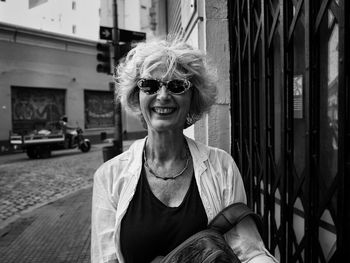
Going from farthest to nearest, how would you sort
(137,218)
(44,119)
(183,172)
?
(44,119), (183,172), (137,218)

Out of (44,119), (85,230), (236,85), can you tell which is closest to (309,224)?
(236,85)

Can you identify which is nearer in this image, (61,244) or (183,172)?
(183,172)

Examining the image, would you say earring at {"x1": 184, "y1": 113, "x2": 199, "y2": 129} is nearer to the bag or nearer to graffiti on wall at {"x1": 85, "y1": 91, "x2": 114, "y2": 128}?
the bag

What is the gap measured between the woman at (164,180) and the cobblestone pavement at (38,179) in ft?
18.0

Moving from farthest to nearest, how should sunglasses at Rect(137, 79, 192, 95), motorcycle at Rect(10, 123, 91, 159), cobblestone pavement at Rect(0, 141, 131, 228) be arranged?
motorcycle at Rect(10, 123, 91, 159) < cobblestone pavement at Rect(0, 141, 131, 228) < sunglasses at Rect(137, 79, 192, 95)

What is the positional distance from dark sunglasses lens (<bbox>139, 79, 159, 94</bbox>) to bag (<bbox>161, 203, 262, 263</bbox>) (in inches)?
27.9

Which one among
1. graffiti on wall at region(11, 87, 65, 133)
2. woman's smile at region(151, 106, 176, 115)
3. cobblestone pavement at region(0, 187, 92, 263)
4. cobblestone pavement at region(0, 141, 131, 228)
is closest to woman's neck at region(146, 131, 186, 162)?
woman's smile at region(151, 106, 176, 115)

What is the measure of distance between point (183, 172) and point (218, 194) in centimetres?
26

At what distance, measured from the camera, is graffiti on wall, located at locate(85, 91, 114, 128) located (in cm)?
2400

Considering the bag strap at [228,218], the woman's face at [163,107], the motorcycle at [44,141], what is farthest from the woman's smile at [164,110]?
the motorcycle at [44,141]

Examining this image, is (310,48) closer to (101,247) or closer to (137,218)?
(137,218)

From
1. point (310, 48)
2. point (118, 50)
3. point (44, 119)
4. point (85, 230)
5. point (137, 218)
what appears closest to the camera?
point (137, 218)

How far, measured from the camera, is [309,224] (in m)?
2.51

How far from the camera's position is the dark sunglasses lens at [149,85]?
Result: 1890 millimetres
